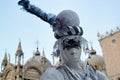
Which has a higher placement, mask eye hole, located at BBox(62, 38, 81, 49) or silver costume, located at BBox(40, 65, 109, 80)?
mask eye hole, located at BBox(62, 38, 81, 49)

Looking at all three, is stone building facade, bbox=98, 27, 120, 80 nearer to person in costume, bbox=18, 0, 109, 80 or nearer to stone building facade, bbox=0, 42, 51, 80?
stone building facade, bbox=0, 42, 51, 80

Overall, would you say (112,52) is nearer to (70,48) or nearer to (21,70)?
(21,70)

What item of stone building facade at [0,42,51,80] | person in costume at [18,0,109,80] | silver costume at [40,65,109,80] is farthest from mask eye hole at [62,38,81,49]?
stone building facade at [0,42,51,80]

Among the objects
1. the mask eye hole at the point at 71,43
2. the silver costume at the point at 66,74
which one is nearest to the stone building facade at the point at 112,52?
the silver costume at the point at 66,74

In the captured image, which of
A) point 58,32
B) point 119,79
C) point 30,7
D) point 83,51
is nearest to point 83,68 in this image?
point 83,51

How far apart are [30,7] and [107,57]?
23.6 m

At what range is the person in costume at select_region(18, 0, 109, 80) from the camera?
1.67 meters

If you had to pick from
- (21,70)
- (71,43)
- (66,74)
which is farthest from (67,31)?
(21,70)

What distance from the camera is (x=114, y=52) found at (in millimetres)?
24312

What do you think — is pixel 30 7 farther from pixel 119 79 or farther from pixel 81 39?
pixel 119 79

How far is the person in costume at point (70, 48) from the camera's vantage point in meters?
1.67

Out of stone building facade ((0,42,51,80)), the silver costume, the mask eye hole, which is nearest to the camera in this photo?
the silver costume

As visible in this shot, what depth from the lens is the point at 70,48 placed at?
1.68m

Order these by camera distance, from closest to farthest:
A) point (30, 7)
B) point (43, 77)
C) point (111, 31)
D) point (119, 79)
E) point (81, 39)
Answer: point (43, 77) → point (81, 39) → point (30, 7) → point (119, 79) → point (111, 31)
